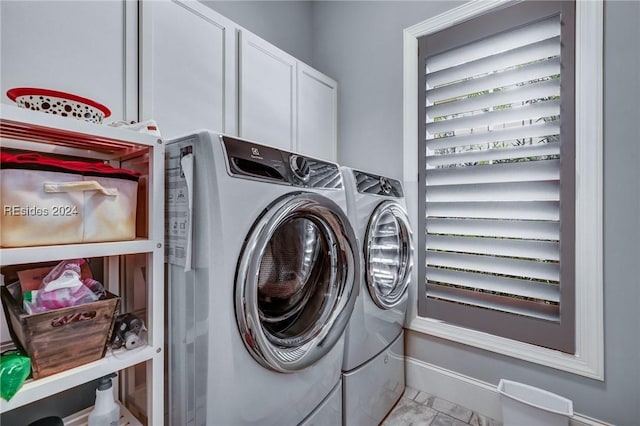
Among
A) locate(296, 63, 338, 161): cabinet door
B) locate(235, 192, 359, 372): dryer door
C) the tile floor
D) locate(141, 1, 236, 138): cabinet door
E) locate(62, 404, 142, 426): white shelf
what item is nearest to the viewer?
locate(235, 192, 359, 372): dryer door

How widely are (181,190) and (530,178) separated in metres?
1.59

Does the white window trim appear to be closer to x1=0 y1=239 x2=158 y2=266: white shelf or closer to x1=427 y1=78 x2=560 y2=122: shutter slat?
x1=427 y1=78 x2=560 y2=122: shutter slat

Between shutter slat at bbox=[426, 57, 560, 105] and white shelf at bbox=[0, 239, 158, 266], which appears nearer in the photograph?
white shelf at bbox=[0, 239, 158, 266]

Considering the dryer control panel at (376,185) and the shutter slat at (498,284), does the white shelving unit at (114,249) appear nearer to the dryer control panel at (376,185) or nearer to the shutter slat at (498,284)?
the dryer control panel at (376,185)

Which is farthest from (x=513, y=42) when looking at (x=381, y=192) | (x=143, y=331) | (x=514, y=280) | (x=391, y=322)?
(x=143, y=331)

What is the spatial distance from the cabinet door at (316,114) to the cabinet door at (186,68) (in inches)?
21.3

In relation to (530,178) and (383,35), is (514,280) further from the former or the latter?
(383,35)

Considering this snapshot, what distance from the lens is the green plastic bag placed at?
65 cm

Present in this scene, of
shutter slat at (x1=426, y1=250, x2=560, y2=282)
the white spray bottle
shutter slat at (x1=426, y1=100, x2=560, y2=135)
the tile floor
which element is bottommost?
the tile floor

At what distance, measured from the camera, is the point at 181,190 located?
2.90 ft

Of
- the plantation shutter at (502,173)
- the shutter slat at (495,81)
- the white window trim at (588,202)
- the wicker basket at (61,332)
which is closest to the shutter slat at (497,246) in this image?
the plantation shutter at (502,173)

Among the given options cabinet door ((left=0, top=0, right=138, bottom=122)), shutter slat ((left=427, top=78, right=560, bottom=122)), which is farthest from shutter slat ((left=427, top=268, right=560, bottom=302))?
cabinet door ((left=0, top=0, right=138, bottom=122))

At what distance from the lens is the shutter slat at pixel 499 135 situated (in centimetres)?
145

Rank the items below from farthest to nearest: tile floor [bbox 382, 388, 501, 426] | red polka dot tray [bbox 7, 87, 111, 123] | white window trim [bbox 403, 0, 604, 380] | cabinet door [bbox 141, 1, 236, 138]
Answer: tile floor [bbox 382, 388, 501, 426] → white window trim [bbox 403, 0, 604, 380] → cabinet door [bbox 141, 1, 236, 138] → red polka dot tray [bbox 7, 87, 111, 123]
